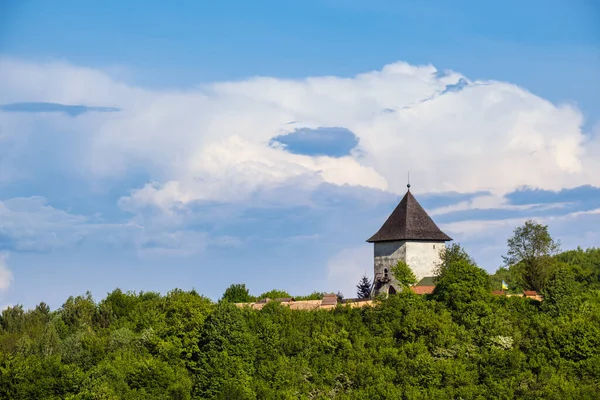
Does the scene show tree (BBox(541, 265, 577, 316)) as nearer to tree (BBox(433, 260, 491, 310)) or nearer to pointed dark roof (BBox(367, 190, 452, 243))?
tree (BBox(433, 260, 491, 310))

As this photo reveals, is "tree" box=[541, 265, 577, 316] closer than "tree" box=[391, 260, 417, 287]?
Yes

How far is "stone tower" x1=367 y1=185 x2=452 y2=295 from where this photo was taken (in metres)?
71.8

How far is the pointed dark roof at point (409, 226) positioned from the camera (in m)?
72.5

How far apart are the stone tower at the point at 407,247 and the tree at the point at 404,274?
44.4 inches

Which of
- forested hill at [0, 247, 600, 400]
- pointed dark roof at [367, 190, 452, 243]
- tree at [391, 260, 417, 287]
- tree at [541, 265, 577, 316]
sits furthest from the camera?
pointed dark roof at [367, 190, 452, 243]

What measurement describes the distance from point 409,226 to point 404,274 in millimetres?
4801

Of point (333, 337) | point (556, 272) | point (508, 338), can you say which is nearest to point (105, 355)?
point (333, 337)

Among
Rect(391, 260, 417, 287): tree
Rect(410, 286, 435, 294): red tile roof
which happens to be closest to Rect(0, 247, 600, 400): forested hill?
Rect(410, 286, 435, 294): red tile roof

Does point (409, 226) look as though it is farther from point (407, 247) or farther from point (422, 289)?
point (422, 289)

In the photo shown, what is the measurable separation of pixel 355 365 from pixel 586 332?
13719mm

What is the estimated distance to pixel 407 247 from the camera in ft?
236

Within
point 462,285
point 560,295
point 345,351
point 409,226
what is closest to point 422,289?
point 462,285

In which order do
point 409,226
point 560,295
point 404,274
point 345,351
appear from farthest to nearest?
point 409,226
point 404,274
point 560,295
point 345,351

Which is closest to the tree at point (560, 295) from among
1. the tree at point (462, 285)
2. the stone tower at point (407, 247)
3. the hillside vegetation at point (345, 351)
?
the hillside vegetation at point (345, 351)
